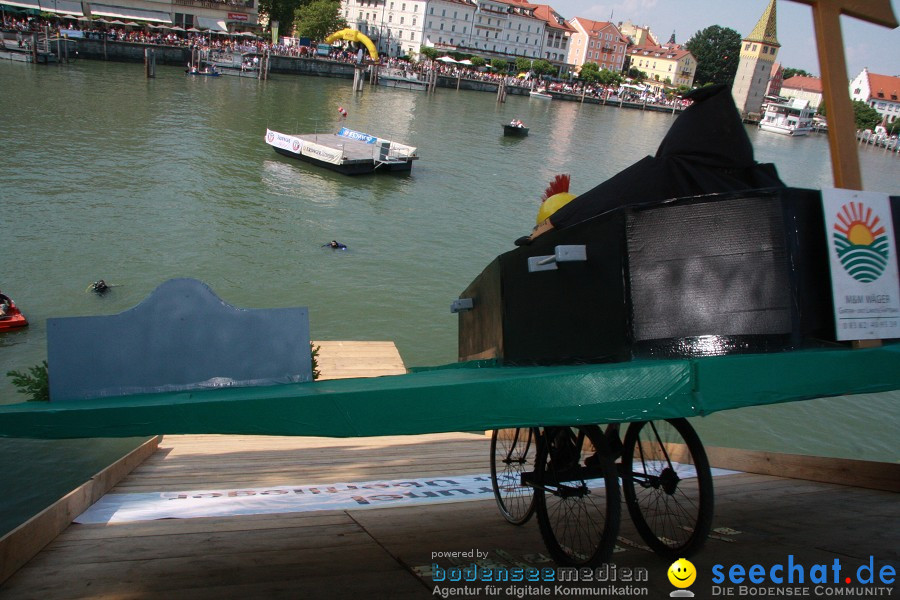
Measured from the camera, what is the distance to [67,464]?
9.89 meters

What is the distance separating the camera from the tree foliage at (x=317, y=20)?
81725 millimetres

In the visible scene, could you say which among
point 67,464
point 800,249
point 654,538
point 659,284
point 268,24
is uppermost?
point 268,24

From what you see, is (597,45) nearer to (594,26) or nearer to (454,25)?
(594,26)

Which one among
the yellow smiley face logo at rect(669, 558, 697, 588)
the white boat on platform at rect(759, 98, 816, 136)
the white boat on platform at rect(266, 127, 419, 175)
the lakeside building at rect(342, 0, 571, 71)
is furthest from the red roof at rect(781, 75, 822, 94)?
the yellow smiley face logo at rect(669, 558, 697, 588)

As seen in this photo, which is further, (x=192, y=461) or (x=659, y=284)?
(x=192, y=461)

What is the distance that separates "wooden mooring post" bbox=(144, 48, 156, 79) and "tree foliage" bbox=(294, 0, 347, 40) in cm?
2974

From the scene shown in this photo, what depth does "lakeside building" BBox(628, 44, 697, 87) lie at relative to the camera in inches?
4660

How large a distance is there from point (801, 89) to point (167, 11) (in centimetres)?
9790

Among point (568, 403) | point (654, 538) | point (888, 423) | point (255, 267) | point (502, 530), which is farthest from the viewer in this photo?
point (255, 267)

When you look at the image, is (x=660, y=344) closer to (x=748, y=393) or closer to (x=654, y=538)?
(x=748, y=393)

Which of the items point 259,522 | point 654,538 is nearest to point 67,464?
point 259,522

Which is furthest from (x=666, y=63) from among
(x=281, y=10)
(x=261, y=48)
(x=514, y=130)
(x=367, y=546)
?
(x=367, y=546)

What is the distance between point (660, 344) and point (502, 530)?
186 cm

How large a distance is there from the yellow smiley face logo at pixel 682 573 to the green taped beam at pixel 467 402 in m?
0.88
